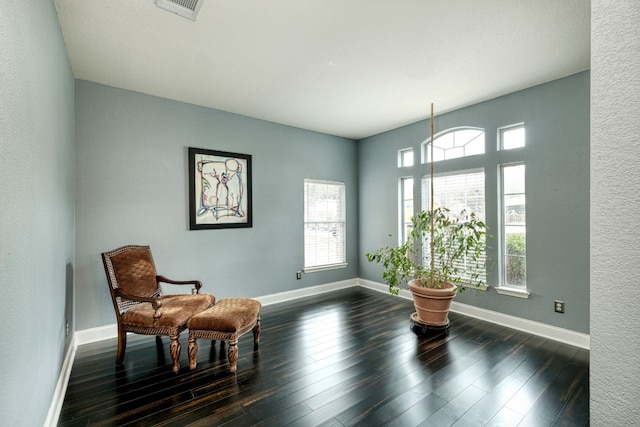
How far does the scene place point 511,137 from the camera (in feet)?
11.6

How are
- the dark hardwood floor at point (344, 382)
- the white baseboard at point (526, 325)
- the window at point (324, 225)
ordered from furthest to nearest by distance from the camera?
the window at point (324, 225) → the white baseboard at point (526, 325) → the dark hardwood floor at point (344, 382)

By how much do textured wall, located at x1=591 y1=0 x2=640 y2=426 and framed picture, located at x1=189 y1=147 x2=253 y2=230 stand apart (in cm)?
371

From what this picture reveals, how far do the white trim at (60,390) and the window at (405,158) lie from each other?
4.60 metres

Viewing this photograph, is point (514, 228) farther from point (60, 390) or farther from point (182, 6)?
point (60, 390)

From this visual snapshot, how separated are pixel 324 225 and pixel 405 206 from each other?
1387mm

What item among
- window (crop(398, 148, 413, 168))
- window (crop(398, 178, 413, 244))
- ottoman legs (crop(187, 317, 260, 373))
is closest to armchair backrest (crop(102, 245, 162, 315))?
ottoman legs (crop(187, 317, 260, 373))

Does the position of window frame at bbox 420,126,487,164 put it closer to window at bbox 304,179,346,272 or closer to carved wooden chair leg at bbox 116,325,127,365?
window at bbox 304,179,346,272

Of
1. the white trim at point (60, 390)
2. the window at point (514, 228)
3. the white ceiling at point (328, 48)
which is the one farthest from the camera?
the window at point (514, 228)

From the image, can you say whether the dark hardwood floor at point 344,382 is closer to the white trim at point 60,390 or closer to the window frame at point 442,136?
the white trim at point 60,390

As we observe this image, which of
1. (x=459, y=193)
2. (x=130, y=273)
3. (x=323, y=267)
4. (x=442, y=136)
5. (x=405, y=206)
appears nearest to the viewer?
(x=130, y=273)

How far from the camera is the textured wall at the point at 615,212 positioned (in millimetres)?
733

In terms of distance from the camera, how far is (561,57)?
104 inches

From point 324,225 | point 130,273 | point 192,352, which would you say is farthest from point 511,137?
point 130,273

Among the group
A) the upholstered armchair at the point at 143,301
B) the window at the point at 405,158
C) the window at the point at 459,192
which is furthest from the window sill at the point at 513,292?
the upholstered armchair at the point at 143,301
